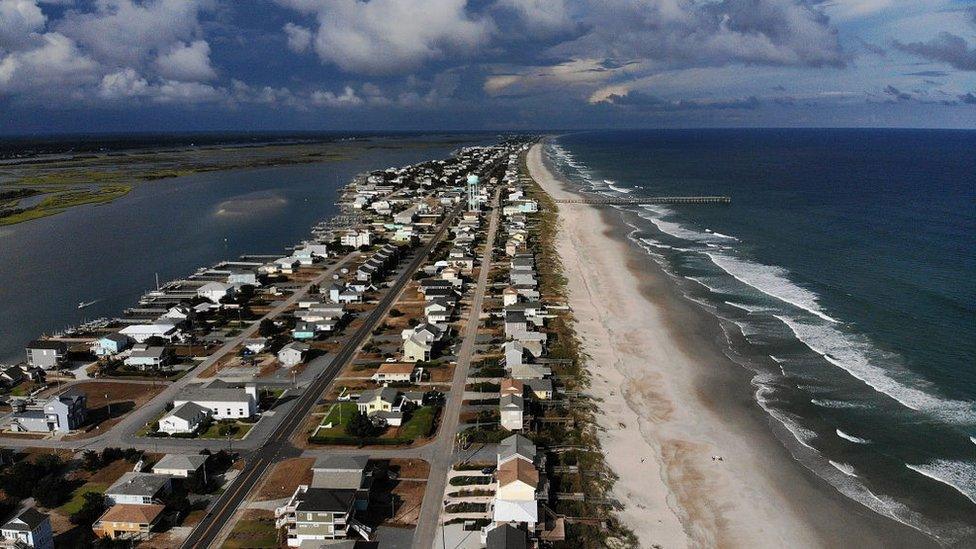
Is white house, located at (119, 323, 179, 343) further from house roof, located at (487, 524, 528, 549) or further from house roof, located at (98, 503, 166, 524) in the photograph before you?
house roof, located at (487, 524, 528, 549)

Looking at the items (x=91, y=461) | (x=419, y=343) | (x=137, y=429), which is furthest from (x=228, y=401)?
(x=419, y=343)

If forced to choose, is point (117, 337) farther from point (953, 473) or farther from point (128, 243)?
point (953, 473)

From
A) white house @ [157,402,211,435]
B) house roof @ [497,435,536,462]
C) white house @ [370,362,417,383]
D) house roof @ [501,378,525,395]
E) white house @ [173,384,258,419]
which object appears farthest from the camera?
white house @ [370,362,417,383]

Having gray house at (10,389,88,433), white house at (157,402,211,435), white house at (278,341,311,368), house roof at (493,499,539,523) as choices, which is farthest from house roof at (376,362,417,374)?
gray house at (10,389,88,433)

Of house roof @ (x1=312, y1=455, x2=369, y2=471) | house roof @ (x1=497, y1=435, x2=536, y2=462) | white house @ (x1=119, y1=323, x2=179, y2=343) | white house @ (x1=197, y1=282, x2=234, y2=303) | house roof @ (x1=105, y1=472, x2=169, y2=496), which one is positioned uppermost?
white house @ (x1=197, y1=282, x2=234, y2=303)

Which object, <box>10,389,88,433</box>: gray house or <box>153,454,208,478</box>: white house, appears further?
<box>10,389,88,433</box>: gray house

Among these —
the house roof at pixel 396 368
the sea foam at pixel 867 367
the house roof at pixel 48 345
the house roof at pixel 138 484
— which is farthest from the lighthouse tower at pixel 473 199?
the house roof at pixel 138 484
